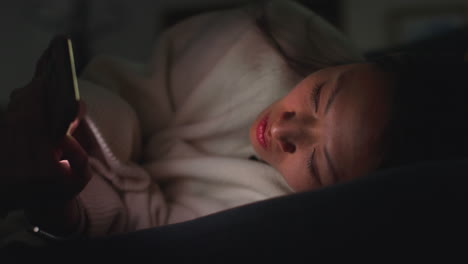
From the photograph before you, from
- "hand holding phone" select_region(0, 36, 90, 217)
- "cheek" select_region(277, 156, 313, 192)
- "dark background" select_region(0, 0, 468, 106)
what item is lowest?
"dark background" select_region(0, 0, 468, 106)

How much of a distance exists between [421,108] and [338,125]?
11 cm

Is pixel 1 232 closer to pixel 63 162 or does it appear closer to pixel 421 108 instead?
pixel 63 162

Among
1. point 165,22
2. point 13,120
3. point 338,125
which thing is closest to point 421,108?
point 338,125

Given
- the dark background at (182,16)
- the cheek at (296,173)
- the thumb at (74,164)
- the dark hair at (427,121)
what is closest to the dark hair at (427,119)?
the dark hair at (427,121)

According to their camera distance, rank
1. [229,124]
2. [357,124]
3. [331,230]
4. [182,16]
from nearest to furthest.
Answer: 1. [331,230]
2. [357,124]
3. [229,124]
4. [182,16]

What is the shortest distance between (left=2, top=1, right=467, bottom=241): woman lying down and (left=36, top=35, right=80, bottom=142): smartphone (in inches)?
0.5

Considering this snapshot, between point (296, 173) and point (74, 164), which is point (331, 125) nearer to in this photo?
point (296, 173)

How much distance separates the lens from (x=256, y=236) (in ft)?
0.99

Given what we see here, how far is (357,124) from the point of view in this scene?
461 mm

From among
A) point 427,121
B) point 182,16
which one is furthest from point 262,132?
point 182,16

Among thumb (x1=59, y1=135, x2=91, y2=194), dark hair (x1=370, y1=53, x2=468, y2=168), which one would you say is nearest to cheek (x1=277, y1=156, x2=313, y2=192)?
dark hair (x1=370, y1=53, x2=468, y2=168)

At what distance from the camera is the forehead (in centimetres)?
46

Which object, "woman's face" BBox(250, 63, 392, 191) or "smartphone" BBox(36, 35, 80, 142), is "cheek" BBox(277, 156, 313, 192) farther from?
"smartphone" BBox(36, 35, 80, 142)

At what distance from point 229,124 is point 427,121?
32cm
